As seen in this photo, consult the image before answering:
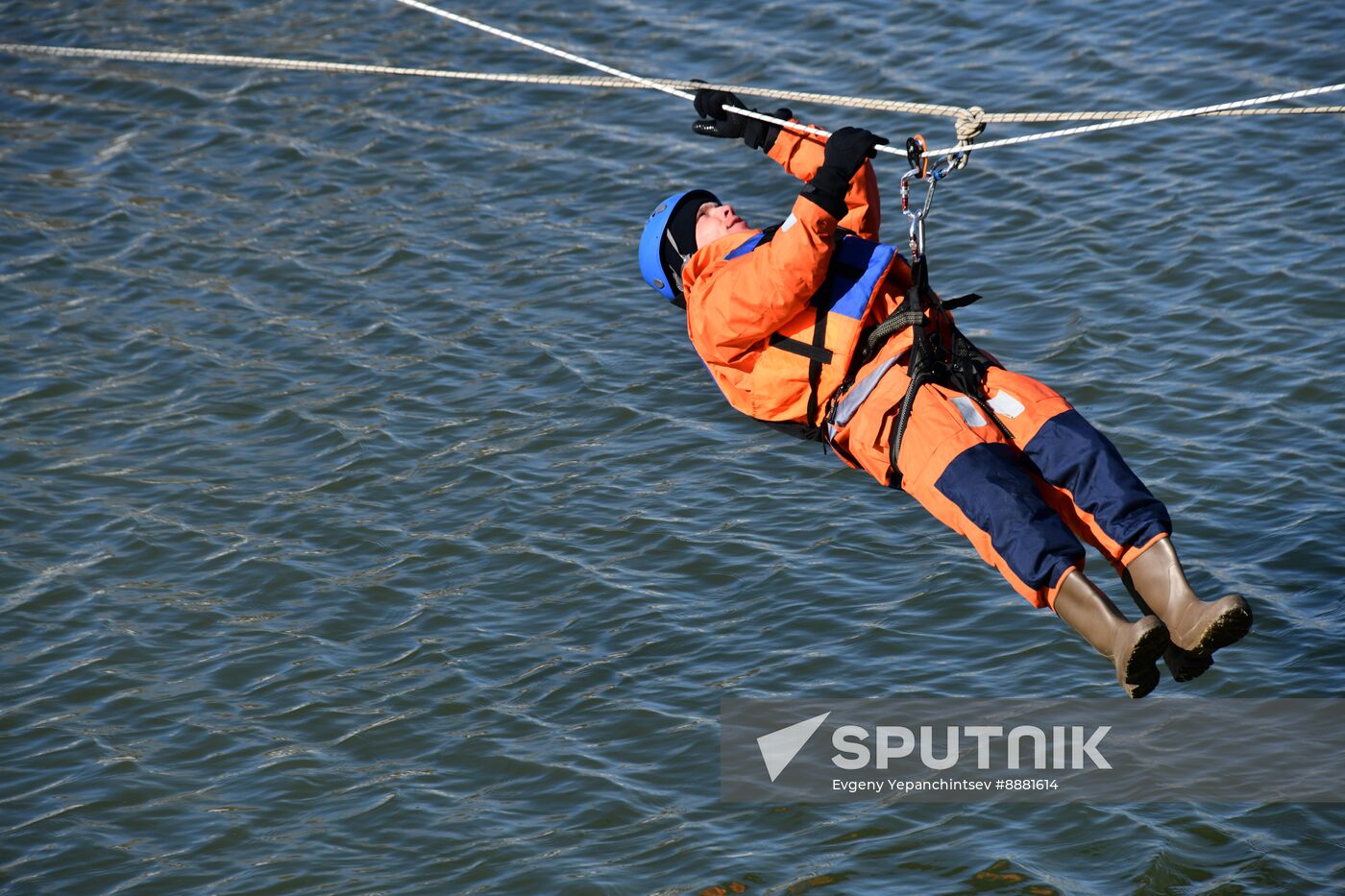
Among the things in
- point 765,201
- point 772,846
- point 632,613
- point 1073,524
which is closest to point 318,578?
point 632,613

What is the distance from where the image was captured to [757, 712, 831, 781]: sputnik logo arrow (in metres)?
7.21

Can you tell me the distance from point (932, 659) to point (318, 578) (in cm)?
351

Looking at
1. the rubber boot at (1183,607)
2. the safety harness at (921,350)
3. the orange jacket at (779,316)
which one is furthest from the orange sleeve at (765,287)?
the rubber boot at (1183,607)

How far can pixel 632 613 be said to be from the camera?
27.0 ft

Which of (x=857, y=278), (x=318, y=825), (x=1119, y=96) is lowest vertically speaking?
(x=318, y=825)

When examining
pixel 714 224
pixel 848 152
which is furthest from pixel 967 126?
pixel 714 224

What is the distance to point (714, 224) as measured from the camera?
736 centimetres

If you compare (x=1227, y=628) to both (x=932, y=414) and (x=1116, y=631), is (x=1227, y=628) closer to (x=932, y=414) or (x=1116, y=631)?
(x=1116, y=631)

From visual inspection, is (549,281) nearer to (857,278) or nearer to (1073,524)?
(857,278)

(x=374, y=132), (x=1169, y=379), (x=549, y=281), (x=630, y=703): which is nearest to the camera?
(x=630, y=703)

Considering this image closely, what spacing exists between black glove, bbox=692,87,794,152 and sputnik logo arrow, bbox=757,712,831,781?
2.80 metres

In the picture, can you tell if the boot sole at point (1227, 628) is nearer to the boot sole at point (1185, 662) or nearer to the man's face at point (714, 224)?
the boot sole at point (1185, 662)

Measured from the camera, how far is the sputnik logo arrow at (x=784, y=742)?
7.21 metres

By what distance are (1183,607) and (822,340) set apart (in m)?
1.83
